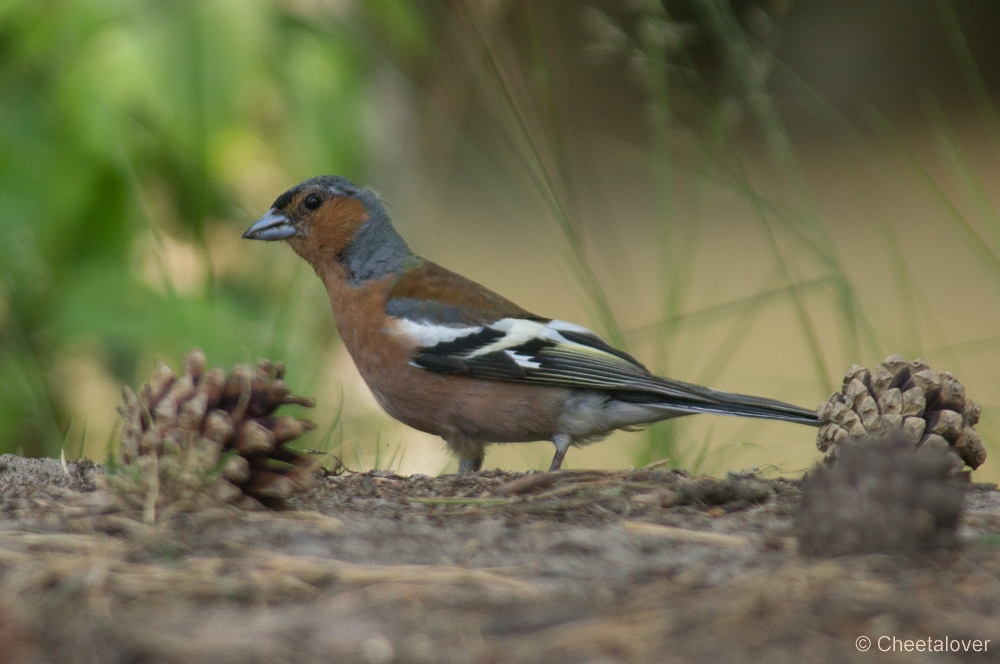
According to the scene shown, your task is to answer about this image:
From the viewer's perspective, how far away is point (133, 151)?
12.8ft

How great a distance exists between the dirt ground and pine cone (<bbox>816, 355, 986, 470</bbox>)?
1.90ft

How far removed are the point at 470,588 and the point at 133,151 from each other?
289 centimetres

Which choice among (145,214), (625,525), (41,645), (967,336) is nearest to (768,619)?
(625,525)

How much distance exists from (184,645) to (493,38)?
341cm

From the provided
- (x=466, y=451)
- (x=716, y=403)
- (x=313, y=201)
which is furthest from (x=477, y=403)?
(x=313, y=201)

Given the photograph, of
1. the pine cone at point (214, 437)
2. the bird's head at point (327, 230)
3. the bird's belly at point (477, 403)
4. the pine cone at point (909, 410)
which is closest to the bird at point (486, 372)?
the bird's belly at point (477, 403)

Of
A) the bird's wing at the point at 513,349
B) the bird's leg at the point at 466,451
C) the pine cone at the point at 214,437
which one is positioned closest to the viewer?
the pine cone at the point at 214,437

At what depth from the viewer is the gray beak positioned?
405cm

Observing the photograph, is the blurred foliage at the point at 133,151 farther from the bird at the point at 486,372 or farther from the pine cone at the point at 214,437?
the pine cone at the point at 214,437

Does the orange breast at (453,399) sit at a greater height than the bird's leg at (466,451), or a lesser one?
greater

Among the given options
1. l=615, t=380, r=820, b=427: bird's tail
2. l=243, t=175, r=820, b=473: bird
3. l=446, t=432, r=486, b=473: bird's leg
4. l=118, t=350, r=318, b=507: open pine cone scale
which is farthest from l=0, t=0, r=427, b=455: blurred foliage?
l=615, t=380, r=820, b=427: bird's tail

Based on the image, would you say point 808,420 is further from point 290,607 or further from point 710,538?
point 290,607

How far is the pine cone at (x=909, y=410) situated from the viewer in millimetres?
2881

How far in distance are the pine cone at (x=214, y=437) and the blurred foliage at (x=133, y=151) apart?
1.11 metres
